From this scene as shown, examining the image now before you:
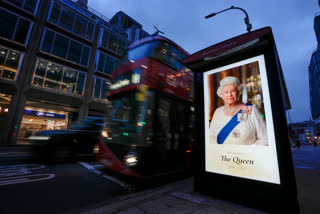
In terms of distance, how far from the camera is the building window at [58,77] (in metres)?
15.0

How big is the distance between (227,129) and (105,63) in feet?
65.1

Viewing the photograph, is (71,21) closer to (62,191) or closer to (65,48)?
(65,48)

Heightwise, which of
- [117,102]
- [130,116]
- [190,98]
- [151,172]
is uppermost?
[190,98]

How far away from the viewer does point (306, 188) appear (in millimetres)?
3805

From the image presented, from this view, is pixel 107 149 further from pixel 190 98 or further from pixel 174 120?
pixel 190 98

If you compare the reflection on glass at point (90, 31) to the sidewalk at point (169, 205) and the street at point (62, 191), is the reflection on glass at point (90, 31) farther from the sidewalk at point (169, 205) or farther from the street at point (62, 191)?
the sidewalk at point (169, 205)

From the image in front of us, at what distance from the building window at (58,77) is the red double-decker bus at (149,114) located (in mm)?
13894

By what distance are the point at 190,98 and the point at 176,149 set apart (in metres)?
1.95

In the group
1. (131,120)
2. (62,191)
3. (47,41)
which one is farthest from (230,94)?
(47,41)

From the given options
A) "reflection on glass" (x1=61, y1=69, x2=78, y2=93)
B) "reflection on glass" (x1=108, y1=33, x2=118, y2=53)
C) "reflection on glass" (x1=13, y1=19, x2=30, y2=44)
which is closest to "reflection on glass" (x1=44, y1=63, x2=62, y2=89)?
"reflection on glass" (x1=61, y1=69, x2=78, y2=93)

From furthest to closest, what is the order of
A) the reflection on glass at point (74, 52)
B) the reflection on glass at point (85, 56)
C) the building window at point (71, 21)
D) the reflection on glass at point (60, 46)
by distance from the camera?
the reflection on glass at point (85, 56) → the reflection on glass at point (74, 52) → the building window at point (71, 21) → the reflection on glass at point (60, 46)

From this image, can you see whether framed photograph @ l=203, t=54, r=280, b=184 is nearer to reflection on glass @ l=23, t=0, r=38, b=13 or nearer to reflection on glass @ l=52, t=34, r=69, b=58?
reflection on glass @ l=52, t=34, r=69, b=58

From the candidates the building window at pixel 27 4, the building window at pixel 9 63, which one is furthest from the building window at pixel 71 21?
the building window at pixel 9 63

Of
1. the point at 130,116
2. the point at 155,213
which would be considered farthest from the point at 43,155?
the point at 155,213
